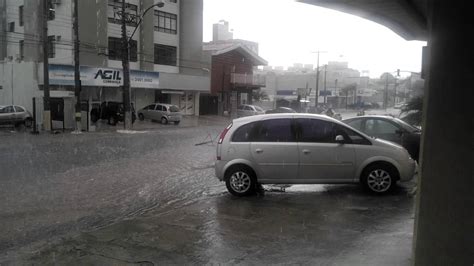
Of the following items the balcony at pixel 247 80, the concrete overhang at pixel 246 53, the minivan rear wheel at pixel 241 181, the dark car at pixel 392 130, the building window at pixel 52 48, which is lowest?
the minivan rear wheel at pixel 241 181

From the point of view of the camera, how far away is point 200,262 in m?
5.62

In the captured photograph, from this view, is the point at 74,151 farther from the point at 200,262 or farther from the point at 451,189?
the point at 451,189

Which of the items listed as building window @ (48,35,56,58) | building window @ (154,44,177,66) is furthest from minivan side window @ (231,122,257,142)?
building window @ (154,44,177,66)

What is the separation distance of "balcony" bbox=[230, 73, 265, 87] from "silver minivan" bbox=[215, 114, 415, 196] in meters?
43.9

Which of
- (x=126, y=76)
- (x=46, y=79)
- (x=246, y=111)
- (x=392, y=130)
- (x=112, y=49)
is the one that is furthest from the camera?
(x=246, y=111)

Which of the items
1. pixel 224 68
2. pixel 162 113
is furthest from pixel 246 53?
pixel 162 113

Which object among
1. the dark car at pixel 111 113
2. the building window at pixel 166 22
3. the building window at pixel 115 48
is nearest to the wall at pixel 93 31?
the building window at pixel 115 48

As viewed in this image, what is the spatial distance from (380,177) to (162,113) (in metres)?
29.0

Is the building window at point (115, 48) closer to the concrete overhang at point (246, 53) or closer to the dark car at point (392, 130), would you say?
the concrete overhang at point (246, 53)

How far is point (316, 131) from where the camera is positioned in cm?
923

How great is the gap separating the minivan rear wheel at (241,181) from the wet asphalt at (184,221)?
22 cm

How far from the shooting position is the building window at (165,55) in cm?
4347

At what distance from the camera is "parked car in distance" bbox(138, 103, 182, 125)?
36.7 m

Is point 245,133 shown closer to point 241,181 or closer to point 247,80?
point 241,181
